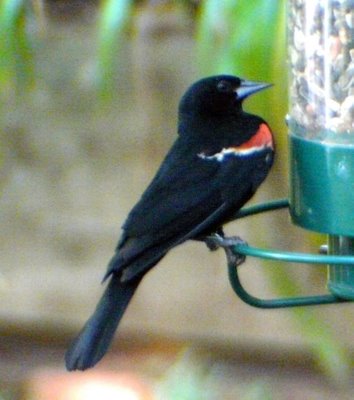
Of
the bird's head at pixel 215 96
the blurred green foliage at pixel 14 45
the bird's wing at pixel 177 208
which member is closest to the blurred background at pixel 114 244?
the blurred green foliage at pixel 14 45

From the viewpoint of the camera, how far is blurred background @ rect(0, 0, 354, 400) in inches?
100

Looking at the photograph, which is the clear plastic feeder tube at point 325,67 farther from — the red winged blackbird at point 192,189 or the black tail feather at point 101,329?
the black tail feather at point 101,329

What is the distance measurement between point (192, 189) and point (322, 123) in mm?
247

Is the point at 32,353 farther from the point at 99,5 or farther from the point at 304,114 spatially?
the point at 304,114

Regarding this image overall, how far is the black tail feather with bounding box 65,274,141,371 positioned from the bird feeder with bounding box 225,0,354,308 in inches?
7.2

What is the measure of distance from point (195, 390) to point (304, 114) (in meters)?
0.74

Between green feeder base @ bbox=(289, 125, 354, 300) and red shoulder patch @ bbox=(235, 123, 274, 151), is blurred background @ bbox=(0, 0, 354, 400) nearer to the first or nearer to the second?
red shoulder patch @ bbox=(235, 123, 274, 151)

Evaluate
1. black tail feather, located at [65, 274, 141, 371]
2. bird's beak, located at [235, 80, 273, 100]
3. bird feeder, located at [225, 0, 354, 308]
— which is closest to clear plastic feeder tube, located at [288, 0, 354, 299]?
bird feeder, located at [225, 0, 354, 308]

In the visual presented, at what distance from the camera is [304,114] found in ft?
5.86

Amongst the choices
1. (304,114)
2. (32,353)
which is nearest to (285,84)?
(304,114)

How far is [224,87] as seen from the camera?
2002 mm

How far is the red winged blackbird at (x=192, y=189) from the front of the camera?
5.80ft

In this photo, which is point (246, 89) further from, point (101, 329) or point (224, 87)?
point (101, 329)

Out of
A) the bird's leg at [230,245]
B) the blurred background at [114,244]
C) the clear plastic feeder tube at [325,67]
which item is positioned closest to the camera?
the clear plastic feeder tube at [325,67]
